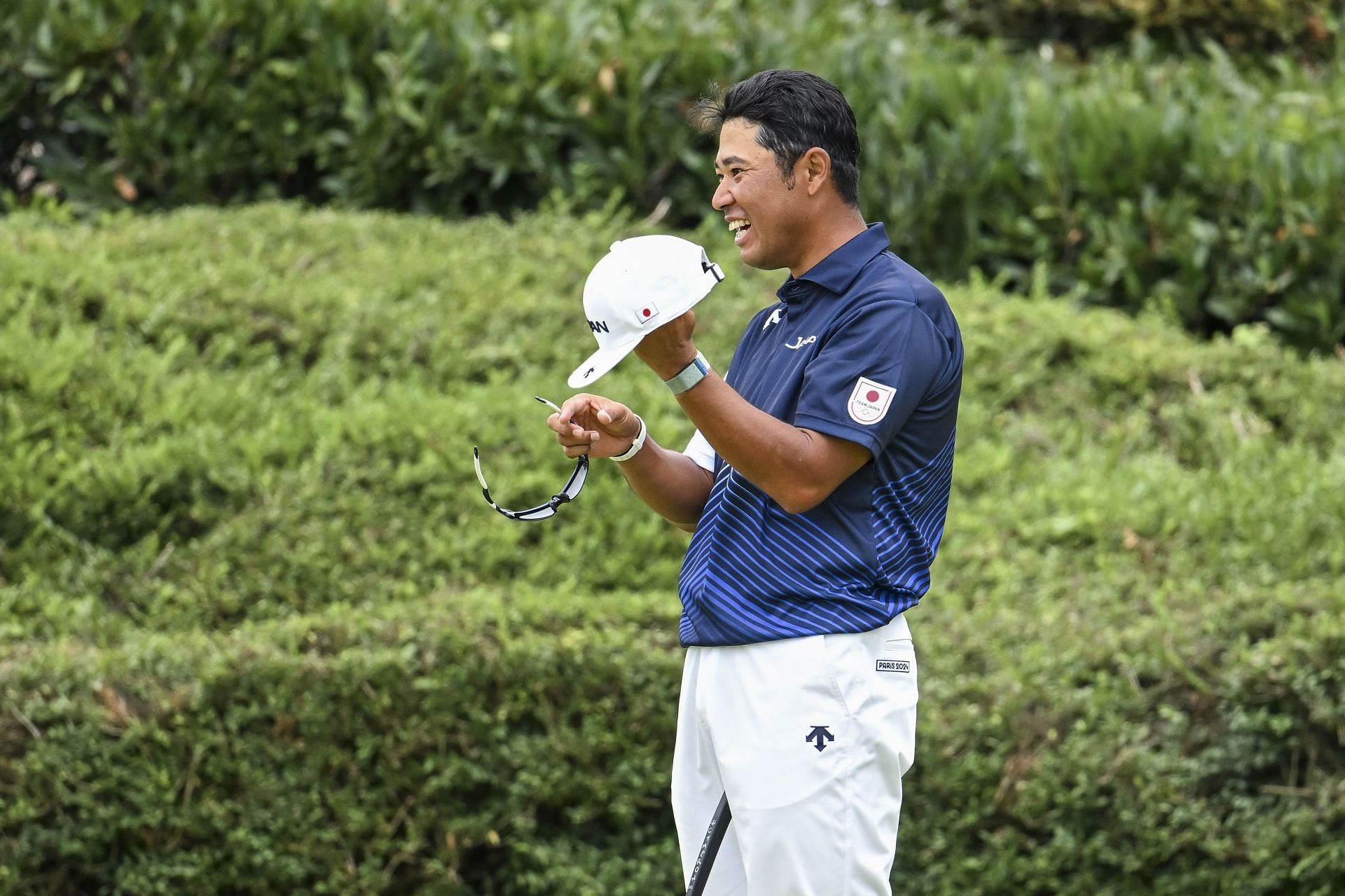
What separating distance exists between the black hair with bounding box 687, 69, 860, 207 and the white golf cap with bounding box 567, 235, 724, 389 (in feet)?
1.05

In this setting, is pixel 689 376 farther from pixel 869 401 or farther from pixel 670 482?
pixel 670 482

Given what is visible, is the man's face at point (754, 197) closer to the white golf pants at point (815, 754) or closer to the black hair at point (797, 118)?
the black hair at point (797, 118)

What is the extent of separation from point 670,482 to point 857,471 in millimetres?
482

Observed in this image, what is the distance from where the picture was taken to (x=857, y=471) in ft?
9.22

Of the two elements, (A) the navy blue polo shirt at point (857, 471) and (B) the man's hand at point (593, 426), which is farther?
(B) the man's hand at point (593, 426)

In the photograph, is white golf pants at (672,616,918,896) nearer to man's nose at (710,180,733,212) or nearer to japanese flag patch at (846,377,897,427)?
japanese flag patch at (846,377,897,427)

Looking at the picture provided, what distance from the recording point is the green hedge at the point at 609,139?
25.2 ft

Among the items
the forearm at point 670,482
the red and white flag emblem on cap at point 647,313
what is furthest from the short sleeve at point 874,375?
the forearm at point 670,482

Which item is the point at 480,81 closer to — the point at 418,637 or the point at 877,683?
the point at 418,637

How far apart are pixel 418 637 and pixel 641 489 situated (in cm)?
166

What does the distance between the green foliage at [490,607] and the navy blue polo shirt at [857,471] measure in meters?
1.82

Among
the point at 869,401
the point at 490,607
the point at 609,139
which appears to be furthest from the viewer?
the point at 609,139

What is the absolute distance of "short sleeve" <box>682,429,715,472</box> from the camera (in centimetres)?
329

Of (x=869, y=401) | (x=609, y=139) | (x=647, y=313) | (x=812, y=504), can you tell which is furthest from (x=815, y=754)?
(x=609, y=139)
